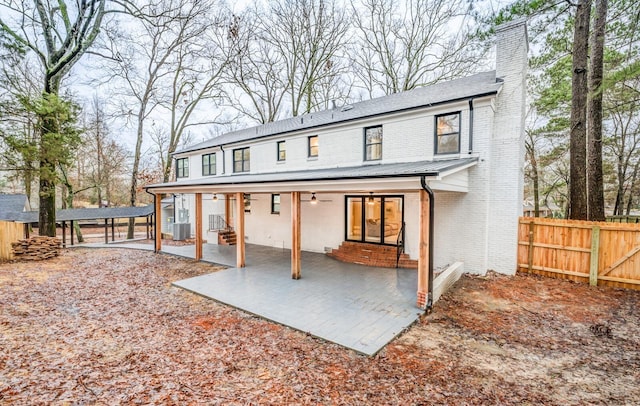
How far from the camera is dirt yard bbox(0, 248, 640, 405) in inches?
133

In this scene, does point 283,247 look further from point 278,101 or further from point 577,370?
point 278,101

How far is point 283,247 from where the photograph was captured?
43.4 ft

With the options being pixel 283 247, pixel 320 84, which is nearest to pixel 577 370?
pixel 283 247

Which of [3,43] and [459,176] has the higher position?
[3,43]

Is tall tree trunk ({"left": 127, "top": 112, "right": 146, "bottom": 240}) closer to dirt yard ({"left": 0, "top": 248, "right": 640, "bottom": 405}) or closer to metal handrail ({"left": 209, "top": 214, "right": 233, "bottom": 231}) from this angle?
metal handrail ({"left": 209, "top": 214, "right": 233, "bottom": 231})

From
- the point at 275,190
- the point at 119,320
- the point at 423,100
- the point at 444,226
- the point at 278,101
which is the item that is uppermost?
the point at 278,101

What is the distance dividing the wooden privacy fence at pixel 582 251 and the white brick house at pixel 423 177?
579mm

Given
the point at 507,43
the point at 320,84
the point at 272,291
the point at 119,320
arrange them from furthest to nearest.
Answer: the point at 320,84 < the point at 507,43 < the point at 272,291 < the point at 119,320

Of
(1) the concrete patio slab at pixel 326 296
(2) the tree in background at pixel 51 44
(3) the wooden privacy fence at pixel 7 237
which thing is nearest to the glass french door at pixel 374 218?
(1) the concrete patio slab at pixel 326 296

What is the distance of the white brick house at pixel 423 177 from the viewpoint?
7.33 metres

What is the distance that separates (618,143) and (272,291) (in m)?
24.9

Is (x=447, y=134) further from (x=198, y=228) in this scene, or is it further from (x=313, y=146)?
(x=198, y=228)

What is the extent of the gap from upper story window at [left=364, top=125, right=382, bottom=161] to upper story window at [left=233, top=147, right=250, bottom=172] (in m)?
7.04

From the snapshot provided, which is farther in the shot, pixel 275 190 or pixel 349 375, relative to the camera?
pixel 275 190
